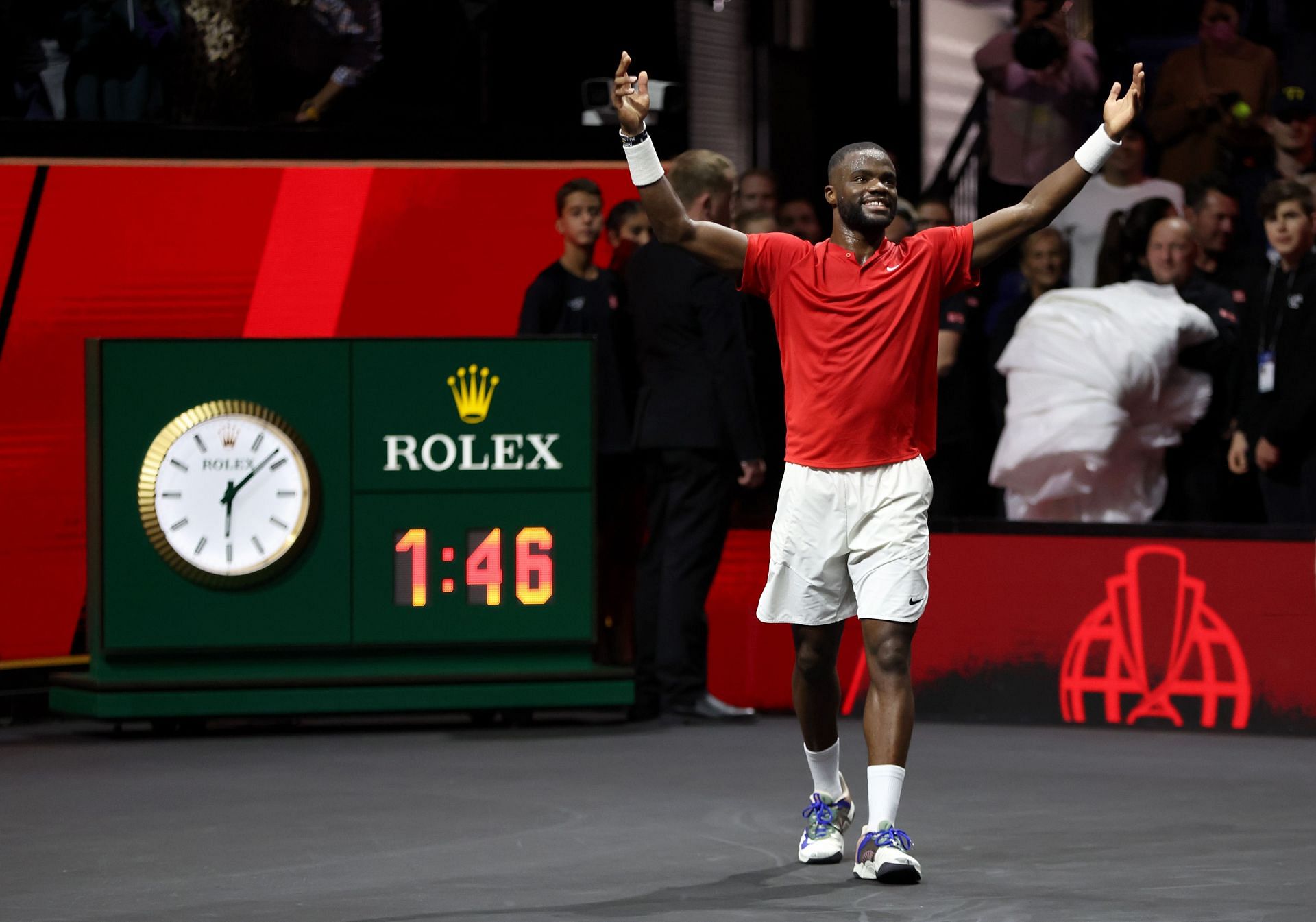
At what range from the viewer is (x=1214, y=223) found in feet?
35.3

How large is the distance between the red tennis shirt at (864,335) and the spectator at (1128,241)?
395 cm

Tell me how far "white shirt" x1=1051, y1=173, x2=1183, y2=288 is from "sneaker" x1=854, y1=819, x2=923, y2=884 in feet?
19.3

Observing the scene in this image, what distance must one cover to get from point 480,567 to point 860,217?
363cm

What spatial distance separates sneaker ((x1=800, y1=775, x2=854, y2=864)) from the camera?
648 centimetres

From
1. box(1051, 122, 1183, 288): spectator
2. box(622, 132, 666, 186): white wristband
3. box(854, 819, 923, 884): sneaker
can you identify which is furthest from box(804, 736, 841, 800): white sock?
box(1051, 122, 1183, 288): spectator

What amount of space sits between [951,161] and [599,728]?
6.24m

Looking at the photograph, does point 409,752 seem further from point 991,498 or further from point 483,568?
point 991,498

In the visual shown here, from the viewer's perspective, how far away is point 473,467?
9.55 metres

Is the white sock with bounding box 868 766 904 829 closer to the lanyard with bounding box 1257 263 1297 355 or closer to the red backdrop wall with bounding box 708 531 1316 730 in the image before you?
the red backdrop wall with bounding box 708 531 1316 730

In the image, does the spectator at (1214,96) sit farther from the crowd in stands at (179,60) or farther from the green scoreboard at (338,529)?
the crowd in stands at (179,60)

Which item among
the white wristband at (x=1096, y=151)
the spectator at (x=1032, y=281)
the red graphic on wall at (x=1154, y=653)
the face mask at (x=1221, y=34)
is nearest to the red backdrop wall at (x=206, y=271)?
the spectator at (x=1032, y=281)

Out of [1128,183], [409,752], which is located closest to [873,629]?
[409,752]

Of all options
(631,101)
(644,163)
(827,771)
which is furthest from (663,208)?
(827,771)

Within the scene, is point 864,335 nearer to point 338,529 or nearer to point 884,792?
point 884,792
